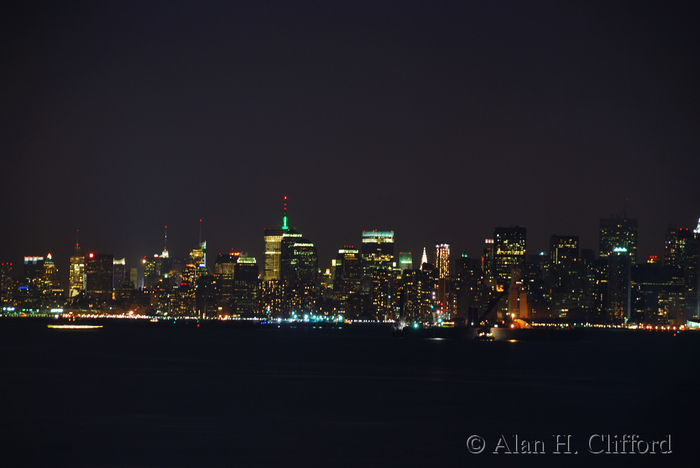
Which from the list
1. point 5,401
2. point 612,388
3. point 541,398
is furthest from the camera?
point 612,388

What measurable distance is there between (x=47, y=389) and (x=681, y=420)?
49903mm

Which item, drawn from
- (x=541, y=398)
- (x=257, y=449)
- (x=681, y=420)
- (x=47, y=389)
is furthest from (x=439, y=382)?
(x=257, y=449)

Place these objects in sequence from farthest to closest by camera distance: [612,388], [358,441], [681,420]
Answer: [612,388]
[681,420]
[358,441]

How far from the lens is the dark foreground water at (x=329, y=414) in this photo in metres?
42.7

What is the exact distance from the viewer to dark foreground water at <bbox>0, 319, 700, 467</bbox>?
4272 centimetres

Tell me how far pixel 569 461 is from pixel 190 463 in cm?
1809

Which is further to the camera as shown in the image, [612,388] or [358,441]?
[612,388]

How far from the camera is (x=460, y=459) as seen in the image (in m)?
42.7

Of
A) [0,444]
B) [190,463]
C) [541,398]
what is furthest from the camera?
[541,398]

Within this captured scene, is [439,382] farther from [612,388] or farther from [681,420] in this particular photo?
[681,420]

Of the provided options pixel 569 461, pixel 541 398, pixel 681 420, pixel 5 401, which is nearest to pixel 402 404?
pixel 541 398

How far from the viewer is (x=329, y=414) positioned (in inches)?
2334

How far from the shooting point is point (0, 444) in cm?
4422

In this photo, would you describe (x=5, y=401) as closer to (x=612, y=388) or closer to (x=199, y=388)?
(x=199, y=388)
